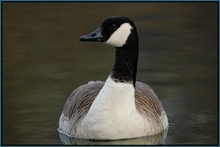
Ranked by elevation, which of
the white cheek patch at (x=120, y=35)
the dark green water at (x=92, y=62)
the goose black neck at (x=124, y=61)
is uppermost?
the white cheek patch at (x=120, y=35)

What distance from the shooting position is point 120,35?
10719 mm

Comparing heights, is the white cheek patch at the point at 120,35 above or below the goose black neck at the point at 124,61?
above

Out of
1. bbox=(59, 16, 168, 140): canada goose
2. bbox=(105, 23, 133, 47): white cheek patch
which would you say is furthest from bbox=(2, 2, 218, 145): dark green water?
bbox=(105, 23, 133, 47): white cheek patch

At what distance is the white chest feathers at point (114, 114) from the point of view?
35.4ft

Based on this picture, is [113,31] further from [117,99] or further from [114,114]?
[114,114]

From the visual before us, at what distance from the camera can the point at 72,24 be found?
19531 millimetres

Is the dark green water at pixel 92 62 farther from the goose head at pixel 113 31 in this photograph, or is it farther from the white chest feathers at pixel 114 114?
the goose head at pixel 113 31

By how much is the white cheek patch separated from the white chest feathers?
1.78ft

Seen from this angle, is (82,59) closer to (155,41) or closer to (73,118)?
(155,41)

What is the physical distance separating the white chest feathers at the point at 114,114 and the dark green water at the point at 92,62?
24.0 inches

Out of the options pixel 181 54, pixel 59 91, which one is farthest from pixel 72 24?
pixel 59 91

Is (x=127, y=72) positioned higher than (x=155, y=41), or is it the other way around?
(x=127, y=72)

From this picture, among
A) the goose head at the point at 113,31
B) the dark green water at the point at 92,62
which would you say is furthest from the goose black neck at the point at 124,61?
the dark green water at the point at 92,62

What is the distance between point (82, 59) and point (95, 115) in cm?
525
